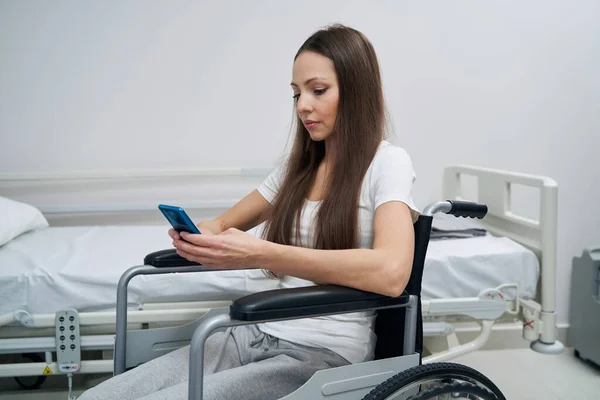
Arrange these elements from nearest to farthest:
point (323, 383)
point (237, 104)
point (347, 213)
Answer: point (323, 383), point (347, 213), point (237, 104)

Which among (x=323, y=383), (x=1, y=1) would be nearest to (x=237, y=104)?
(x=1, y=1)

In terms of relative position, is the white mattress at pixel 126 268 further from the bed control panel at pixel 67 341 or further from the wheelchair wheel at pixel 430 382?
the wheelchair wheel at pixel 430 382

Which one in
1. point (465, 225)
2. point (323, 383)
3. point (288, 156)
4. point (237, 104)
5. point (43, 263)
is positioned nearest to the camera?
point (323, 383)

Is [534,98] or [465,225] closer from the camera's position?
[465,225]

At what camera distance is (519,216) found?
2215 mm

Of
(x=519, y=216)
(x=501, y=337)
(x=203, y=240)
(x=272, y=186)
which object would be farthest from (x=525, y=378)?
(x=203, y=240)

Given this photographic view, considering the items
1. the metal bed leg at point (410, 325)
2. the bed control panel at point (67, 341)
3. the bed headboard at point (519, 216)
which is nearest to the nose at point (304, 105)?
the metal bed leg at point (410, 325)

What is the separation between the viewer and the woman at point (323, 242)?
1008mm

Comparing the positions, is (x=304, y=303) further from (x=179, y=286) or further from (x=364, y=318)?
(x=179, y=286)

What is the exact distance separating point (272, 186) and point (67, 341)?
762 millimetres

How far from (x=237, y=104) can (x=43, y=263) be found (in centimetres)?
Answer: 116

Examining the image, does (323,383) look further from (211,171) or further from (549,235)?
(211,171)

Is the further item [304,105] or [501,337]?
[501,337]

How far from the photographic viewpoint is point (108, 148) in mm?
2549
